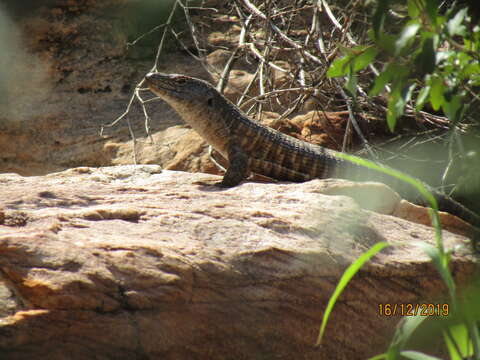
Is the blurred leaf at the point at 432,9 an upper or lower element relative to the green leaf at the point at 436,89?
upper

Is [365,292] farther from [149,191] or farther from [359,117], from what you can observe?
[359,117]

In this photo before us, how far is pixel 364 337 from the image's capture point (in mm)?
3395

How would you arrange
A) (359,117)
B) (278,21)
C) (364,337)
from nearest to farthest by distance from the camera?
(364,337) → (359,117) → (278,21)

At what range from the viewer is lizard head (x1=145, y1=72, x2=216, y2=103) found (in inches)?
211

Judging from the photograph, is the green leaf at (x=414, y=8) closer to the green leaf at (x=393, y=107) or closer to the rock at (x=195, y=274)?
the green leaf at (x=393, y=107)

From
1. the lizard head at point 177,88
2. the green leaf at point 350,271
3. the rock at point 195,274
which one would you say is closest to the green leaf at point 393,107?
the green leaf at point 350,271

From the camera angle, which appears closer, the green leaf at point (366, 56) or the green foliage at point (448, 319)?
the green foliage at point (448, 319)

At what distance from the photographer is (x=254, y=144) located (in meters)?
5.33

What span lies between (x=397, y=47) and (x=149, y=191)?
8.48 feet

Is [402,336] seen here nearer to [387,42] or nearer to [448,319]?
[448,319]

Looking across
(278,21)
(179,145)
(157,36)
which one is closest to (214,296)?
(179,145)

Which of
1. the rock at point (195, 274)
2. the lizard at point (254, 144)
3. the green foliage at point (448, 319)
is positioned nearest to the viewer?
the green foliage at point (448, 319)

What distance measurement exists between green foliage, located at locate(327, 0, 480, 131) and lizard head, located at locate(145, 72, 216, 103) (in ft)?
10.5

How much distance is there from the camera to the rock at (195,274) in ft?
9.02
